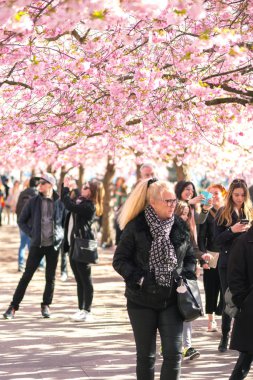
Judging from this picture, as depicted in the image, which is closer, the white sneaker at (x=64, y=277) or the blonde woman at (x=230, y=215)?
the blonde woman at (x=230, y=215)

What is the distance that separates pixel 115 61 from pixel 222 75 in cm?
127

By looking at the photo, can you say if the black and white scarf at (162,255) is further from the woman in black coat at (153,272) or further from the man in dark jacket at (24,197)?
the man in dark jacket at (24,197)

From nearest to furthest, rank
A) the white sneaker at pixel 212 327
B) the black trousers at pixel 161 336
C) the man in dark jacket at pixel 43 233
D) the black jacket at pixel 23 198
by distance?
1. the black trousers at pixel 161 336
2. the white sneaker at pixel 212 327
3. the man in dark jacket at pixel 43 233
4. the black jacket at pixel 23 198

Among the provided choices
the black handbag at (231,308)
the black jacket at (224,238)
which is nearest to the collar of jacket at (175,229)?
the black handbag at (231,308)

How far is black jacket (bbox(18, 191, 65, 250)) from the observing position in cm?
1020

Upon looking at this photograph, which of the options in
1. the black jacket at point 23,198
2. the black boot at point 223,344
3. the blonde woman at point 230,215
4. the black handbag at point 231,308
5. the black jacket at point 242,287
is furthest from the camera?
the black jacket at point 23,198

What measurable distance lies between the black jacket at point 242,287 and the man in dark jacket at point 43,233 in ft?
15.2

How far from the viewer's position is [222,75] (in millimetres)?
9445

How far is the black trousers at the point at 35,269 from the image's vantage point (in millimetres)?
10156

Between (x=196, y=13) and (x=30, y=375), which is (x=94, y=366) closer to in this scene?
(x=30, y=375)

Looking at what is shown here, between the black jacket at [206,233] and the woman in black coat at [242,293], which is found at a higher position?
the black jacket at [206,233]

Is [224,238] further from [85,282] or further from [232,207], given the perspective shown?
[85,282]

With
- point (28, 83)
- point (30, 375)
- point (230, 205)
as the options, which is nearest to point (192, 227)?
point (230, 205)

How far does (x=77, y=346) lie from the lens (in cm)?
862
